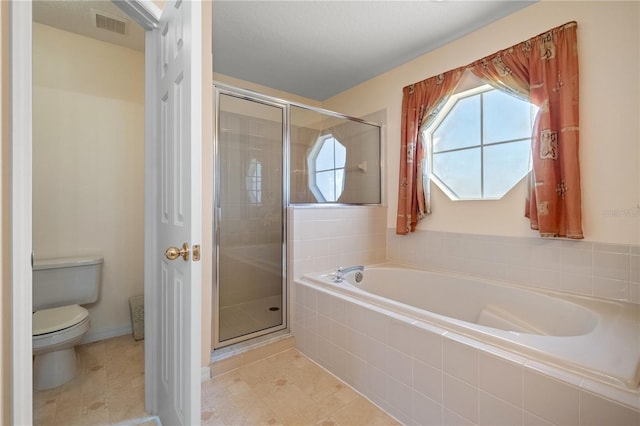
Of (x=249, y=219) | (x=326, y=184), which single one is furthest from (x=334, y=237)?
(x=249, y=219)

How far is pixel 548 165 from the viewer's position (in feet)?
5.80

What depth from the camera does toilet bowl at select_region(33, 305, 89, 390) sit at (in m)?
1.57

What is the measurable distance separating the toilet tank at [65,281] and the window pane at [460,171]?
275cm

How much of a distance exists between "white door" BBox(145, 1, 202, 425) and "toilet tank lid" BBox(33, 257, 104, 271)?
3.29ft

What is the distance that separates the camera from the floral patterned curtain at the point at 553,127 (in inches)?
67.2

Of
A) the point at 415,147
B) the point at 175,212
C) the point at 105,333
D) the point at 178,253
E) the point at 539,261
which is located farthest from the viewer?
the point at 415,147

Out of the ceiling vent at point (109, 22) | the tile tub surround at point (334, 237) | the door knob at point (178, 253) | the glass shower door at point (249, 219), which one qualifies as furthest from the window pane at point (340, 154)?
the door knob at point (178, 253)

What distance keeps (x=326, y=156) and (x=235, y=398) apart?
1.96m

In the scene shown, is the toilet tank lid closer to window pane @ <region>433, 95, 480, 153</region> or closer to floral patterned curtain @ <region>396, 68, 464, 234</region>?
floral patterned curtain @ <region>396, 68, 464, 234</region>

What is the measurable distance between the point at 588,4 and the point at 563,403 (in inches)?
83.0

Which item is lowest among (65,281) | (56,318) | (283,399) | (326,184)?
(283,399)
